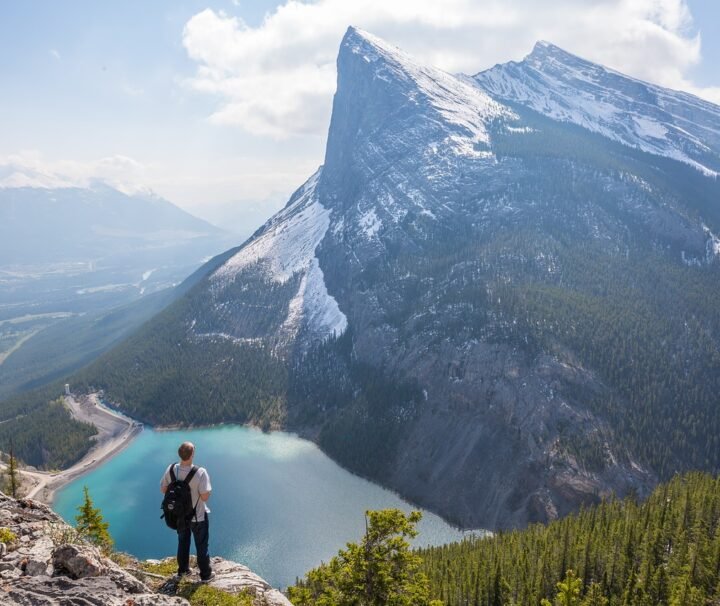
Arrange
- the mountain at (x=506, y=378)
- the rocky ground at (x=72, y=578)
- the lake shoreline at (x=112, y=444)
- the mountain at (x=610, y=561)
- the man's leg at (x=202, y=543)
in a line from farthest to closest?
the lake shoreline at (x=112, y=444), the mountain at (x=506, y=378), the mountain at (x=610, y=561), the man's leg at (x=202, y=543), the rocky ground at (x=72, y=578)

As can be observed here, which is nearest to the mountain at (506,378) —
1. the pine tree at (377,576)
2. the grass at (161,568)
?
the pine tree at (377,576)

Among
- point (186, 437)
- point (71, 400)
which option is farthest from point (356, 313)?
point (71, 400)

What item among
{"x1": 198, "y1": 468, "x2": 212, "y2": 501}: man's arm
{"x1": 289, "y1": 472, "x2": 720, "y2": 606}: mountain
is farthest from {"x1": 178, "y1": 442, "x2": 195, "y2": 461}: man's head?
{"x1": 289, "y1": 472, "x2": 720, "y2": 606}: mountain

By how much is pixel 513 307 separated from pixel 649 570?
93.7 meters

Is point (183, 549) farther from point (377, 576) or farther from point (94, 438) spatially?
point (94, 438)

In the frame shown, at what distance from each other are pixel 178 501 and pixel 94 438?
160675 millimetres

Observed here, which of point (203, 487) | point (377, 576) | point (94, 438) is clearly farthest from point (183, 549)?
point (94, 438)

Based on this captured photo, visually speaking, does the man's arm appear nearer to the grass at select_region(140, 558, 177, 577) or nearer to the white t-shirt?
the white t-shirt

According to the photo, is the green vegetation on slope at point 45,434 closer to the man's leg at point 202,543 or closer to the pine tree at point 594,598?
the pine tree at point 594,598

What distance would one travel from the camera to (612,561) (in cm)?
6097

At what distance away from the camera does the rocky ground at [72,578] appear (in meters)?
15.2

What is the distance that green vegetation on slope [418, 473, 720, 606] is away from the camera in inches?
2174

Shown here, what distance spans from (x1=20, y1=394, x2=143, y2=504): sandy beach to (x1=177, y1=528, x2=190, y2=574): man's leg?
118 meters

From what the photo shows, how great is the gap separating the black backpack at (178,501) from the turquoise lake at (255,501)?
77361mm
